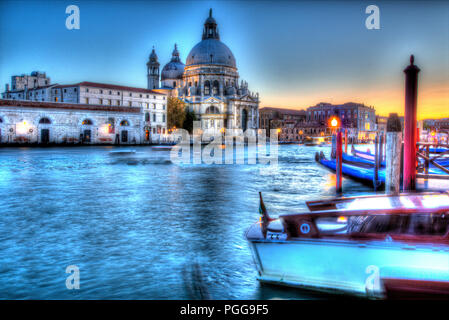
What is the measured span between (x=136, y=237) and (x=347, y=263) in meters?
4.36

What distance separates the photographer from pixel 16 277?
16.8 ft

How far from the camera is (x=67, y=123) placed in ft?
166

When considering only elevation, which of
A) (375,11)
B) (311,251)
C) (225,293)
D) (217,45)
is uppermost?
(217,45)

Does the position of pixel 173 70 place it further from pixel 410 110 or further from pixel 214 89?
pixel 410 110

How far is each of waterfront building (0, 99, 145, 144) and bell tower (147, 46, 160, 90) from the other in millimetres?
35456

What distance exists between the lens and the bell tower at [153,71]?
91500 millimetres

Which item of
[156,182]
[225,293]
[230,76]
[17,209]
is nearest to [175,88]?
[230,76]

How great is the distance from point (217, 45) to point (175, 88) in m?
13.6

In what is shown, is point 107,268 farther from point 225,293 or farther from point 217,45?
point 217,45

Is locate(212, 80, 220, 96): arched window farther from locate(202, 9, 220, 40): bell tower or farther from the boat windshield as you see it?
the boat windshield

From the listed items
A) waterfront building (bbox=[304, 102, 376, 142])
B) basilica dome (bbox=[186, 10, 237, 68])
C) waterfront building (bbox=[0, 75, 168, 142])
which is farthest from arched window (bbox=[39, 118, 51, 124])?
waterfront building (bbox=[304, 102, 376, 142])

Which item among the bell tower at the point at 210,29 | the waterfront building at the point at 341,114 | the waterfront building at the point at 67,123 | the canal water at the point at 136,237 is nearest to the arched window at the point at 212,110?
the bell tower at the point at 210,29

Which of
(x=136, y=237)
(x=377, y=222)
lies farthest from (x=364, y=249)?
(x=136, y=237)

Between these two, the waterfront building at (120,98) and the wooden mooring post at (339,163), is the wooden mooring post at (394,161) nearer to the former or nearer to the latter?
the wooden mooring post at (339,163)
